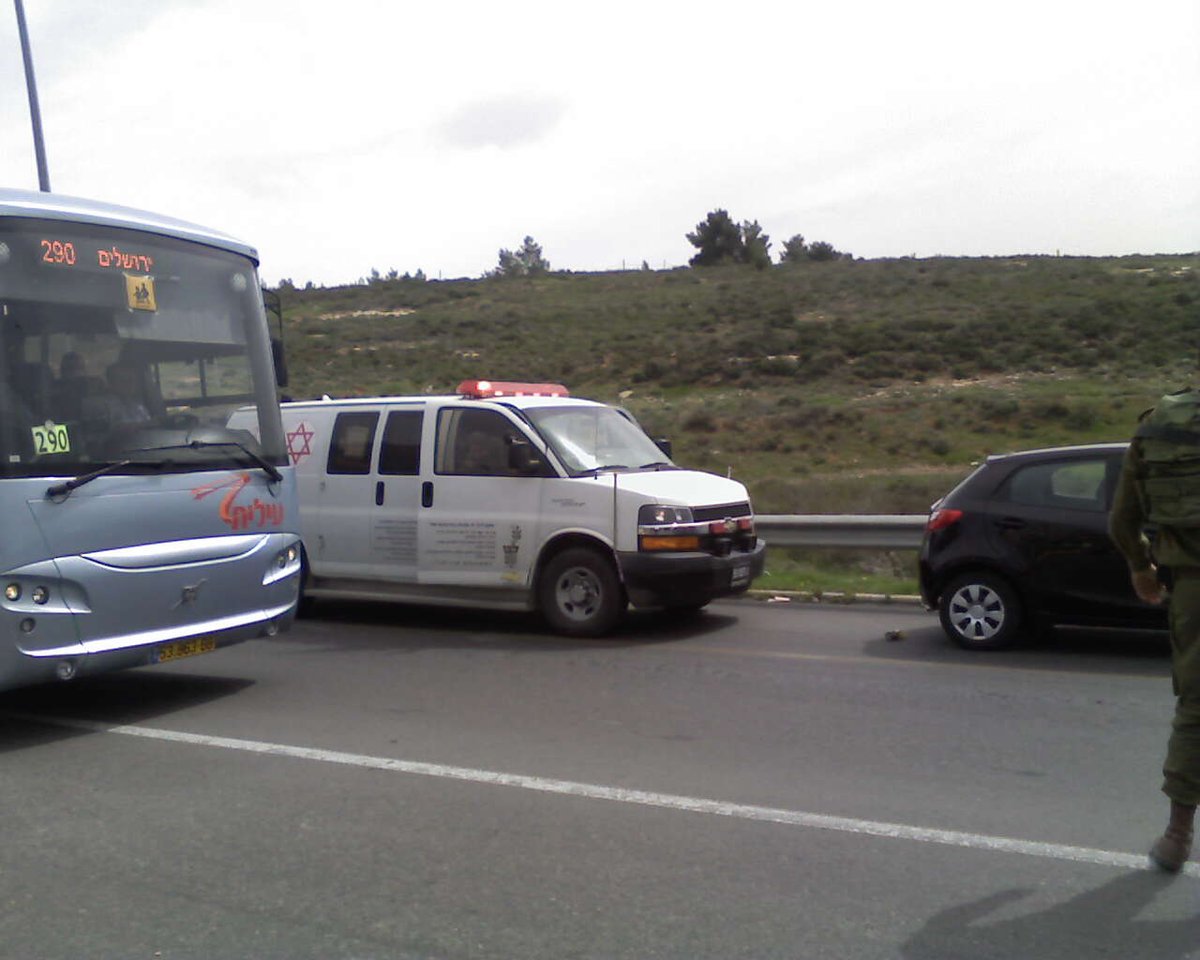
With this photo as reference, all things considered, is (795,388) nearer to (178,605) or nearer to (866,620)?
(866,620)

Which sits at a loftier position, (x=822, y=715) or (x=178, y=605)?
(x=178, y=605)

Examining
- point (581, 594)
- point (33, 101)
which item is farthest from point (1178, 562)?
point (33, 101)

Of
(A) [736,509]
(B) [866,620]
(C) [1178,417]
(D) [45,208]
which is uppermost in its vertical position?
(D) [45,208]

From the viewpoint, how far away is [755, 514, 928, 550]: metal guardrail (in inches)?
503

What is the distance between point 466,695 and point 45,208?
12.7 ft

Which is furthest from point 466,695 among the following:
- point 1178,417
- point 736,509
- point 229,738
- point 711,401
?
point 711,401

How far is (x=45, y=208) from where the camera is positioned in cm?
737

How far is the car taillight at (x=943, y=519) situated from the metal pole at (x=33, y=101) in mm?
11382

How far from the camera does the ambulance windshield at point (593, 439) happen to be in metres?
10.7

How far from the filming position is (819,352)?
38.5 m

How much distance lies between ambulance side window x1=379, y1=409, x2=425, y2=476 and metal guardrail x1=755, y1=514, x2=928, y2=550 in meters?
4.16

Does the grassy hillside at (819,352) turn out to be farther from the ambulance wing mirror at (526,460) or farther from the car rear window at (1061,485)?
the ambulance wing mirror at (526,460)

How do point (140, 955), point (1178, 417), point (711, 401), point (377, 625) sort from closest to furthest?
point (140, 955), point (1178, 417), point (377, 625), point (711, 401)

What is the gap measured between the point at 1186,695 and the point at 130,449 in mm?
5743
